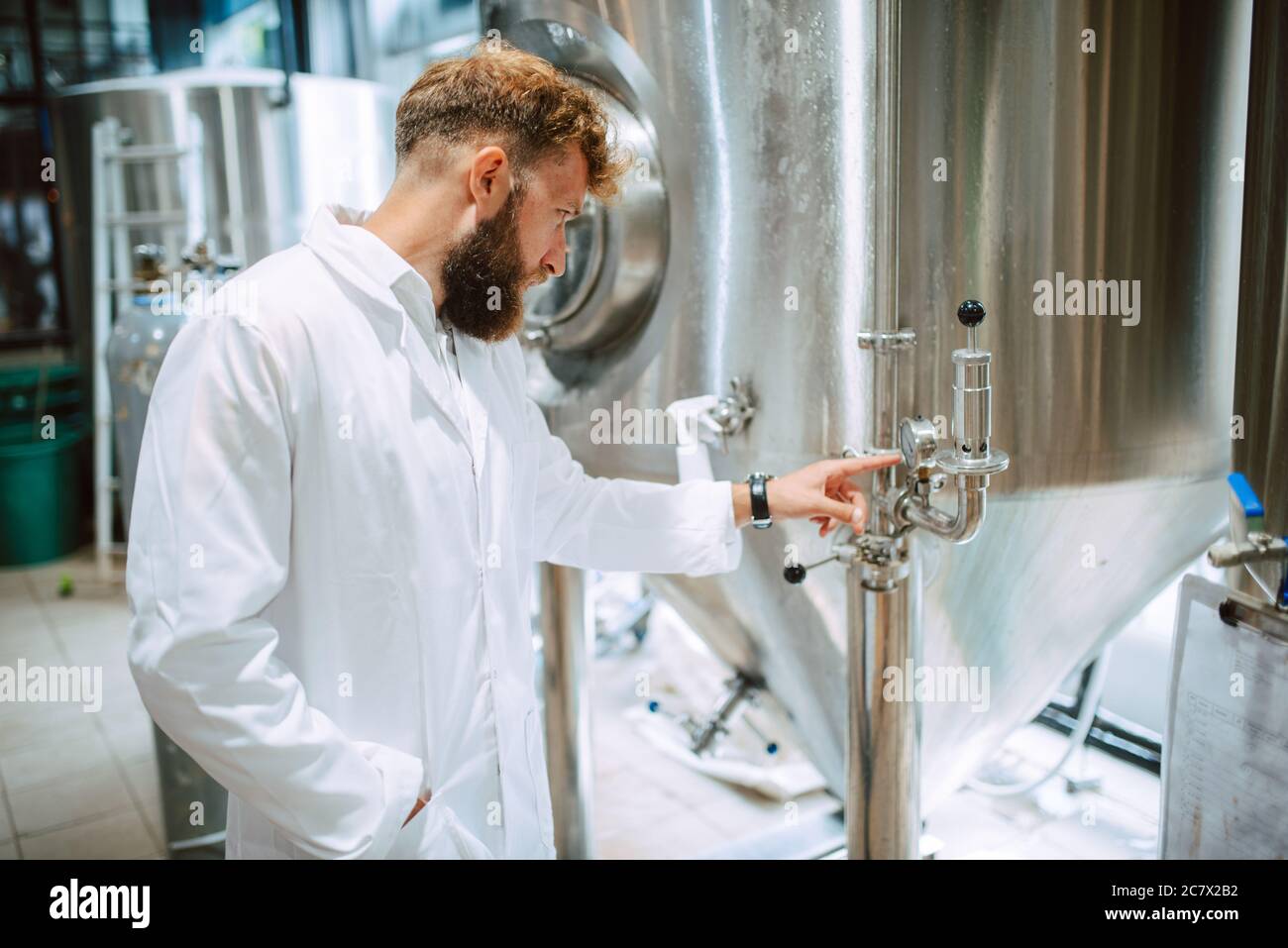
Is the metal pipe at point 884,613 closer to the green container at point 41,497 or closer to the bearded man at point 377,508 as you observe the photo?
the bearded man at point 377,508

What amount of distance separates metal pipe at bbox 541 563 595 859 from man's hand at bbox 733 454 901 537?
0.80 meters

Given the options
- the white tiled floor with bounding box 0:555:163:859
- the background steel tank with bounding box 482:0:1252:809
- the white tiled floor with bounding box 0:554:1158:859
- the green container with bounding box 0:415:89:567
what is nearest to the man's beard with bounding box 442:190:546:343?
the background steel tank with bounding box 482:0:1252:809

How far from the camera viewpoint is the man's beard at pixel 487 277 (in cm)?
124

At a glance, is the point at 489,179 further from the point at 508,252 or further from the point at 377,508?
the point at 377,508

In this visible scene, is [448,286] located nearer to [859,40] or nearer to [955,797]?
[859,40]

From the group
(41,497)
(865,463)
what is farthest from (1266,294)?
(41,497)

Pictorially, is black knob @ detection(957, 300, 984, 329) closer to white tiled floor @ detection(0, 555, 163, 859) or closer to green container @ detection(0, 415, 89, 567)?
white tiled floor @ detection(0, 555, 163, 859)

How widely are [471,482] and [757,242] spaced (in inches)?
23.0

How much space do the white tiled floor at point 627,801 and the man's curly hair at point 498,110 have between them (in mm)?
1541

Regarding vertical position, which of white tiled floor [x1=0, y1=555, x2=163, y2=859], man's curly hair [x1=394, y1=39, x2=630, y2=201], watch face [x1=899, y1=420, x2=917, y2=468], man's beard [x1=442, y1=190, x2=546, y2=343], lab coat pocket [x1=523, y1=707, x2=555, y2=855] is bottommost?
white tiled floor [x1=0, y1=555, x2=163, y2=859]

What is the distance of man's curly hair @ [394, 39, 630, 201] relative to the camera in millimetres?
1212

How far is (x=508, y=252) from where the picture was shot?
126 cm

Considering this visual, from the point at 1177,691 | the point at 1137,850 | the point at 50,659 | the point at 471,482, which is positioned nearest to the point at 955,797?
the point at 1137,850

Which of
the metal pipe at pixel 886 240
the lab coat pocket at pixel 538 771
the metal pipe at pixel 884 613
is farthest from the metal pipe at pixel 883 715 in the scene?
the lab coat pocket at pixel 538 771
